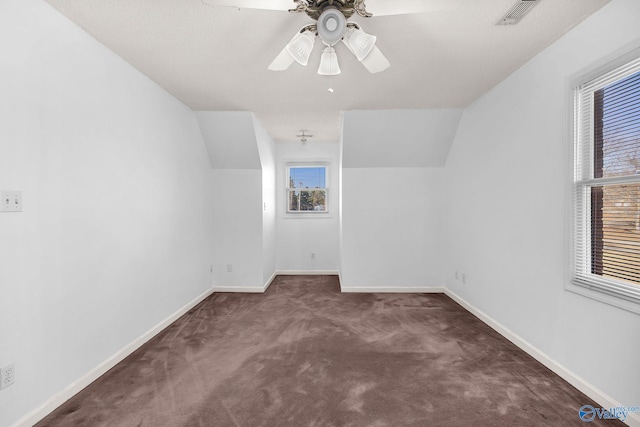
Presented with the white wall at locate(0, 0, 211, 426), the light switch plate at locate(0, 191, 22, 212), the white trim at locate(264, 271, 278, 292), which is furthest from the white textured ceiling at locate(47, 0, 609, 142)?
the white trim at locate(264, 271, 278, 292)

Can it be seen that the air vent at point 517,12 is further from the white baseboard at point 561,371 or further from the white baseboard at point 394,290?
the white baseboard at point 394,290

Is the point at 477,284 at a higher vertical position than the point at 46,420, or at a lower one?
higher

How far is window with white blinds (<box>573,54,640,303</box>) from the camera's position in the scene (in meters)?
1.76

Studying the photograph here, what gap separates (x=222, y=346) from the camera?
9.07 ft

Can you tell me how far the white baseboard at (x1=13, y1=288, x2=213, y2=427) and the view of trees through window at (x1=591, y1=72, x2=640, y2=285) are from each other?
3598 millimetres

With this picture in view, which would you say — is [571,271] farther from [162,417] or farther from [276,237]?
[276,237]

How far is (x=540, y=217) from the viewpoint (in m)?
2.46

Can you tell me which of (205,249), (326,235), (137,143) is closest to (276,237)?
(326,235)

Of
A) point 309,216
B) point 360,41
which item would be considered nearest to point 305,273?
point 309,216

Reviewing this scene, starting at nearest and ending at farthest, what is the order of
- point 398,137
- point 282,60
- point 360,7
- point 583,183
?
point 360,7, point 282,60, point 583,183, point 398,137

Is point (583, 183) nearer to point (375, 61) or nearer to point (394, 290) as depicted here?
point (375, 61)

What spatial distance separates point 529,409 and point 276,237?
4514 millimetres

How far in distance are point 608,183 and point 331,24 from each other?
1.98 metres

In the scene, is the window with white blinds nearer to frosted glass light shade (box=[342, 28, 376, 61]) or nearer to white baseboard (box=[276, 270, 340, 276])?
frosted glass light shade (box=[342, 28, 376, 61])
